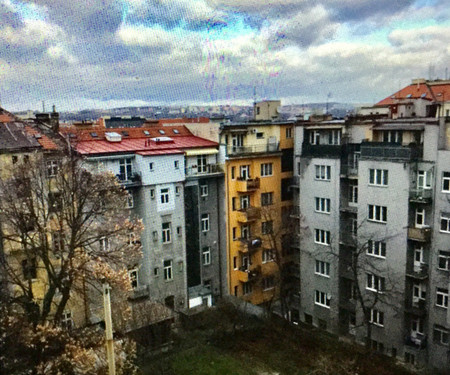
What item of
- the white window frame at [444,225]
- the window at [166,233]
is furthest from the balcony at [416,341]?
the window at [166,233]

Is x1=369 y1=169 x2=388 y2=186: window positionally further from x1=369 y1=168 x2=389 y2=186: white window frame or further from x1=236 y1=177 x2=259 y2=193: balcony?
x1=236 y1=177 x2=259 y2=193: balcony

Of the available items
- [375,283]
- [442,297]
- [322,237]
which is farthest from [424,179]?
[322,237]

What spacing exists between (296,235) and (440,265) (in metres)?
12.3

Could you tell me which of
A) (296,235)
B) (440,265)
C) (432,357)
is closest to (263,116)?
(296,235)

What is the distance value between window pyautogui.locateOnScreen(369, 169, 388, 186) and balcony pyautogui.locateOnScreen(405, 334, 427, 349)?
1064cm

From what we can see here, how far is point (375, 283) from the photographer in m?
33.5

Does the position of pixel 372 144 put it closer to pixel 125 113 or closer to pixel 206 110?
pixel 206 110

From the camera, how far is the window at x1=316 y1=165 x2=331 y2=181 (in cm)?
3588

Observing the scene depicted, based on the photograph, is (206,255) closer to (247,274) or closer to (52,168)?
(247,274)

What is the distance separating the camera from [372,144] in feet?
105

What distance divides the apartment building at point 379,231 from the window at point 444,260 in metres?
0.06

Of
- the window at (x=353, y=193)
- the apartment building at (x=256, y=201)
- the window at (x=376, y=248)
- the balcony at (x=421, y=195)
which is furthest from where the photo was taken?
the apartment building at (x=256, y=201)

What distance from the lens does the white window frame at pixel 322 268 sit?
122 ft

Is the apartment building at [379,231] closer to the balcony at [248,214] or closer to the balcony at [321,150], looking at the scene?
the balcony at [321,150]
